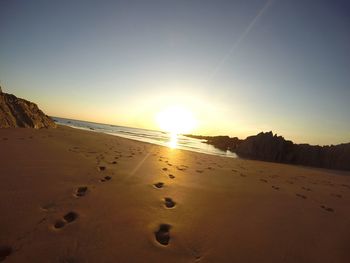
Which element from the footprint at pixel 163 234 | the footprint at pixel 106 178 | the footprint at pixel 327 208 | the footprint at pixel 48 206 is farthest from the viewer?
the footprint at pixel 106 178

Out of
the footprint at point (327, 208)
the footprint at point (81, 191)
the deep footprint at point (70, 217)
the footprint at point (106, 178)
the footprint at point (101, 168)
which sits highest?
the footprint at point (327, 208)

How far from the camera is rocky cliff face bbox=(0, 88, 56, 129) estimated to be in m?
12.8

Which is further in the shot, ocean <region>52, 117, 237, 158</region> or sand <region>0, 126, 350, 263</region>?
ocean <region>52, 117, 237, 158</region>

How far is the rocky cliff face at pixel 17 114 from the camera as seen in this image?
42.1 ft

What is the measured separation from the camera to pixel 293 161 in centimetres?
3288

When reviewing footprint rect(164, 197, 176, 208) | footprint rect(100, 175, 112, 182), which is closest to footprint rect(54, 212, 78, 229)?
footprint rect(164, 197, 176, 208)

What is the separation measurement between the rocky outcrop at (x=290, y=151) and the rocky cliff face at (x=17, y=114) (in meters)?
25.4

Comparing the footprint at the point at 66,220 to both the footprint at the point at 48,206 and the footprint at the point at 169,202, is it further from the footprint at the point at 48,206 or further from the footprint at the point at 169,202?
the footprint at the point at 169,202

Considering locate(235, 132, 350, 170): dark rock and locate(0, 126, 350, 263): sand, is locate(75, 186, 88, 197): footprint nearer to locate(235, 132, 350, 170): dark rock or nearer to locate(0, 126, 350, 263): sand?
locate(0, 126, 350, 263): sand

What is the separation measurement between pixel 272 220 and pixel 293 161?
34116 millimetres

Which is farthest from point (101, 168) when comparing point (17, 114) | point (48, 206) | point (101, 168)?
point (17, 114)

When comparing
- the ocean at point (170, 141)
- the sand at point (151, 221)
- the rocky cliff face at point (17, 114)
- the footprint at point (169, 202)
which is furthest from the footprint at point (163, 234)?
the ocean at point (170, 141)

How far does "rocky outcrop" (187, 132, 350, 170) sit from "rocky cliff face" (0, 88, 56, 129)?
2538 centimetres

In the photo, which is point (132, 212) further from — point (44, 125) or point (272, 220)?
point (44, 125)
